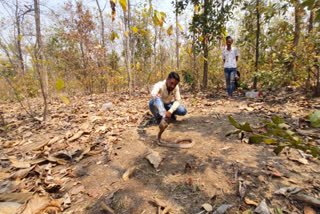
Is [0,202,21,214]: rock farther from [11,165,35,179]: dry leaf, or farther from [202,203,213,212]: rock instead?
[202,203,213,212]: rock

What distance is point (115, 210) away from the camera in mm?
1368

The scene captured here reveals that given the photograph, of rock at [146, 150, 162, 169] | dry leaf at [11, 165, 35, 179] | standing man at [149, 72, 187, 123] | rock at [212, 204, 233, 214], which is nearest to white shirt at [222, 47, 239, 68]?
standing man at [149, 72, 187, 123]

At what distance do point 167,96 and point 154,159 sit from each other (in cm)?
Answer: 155

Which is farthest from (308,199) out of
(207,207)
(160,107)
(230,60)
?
(230,60)

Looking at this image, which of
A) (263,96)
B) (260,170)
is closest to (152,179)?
(260,170)

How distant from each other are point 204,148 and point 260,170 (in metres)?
0.71

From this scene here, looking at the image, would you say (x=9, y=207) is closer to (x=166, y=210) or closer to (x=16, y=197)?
(x=16, y=197)

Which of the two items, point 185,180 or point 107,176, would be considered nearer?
point 185,180

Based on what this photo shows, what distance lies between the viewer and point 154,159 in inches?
78.1

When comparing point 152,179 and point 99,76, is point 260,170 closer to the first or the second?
point 152,179

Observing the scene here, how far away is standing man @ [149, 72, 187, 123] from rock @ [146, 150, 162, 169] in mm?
814

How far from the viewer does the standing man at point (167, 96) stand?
2.83 meters

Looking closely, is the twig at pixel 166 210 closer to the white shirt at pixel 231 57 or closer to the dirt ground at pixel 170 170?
the dirt ground at pixel 170 170

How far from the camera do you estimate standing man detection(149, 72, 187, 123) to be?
2826 mm
